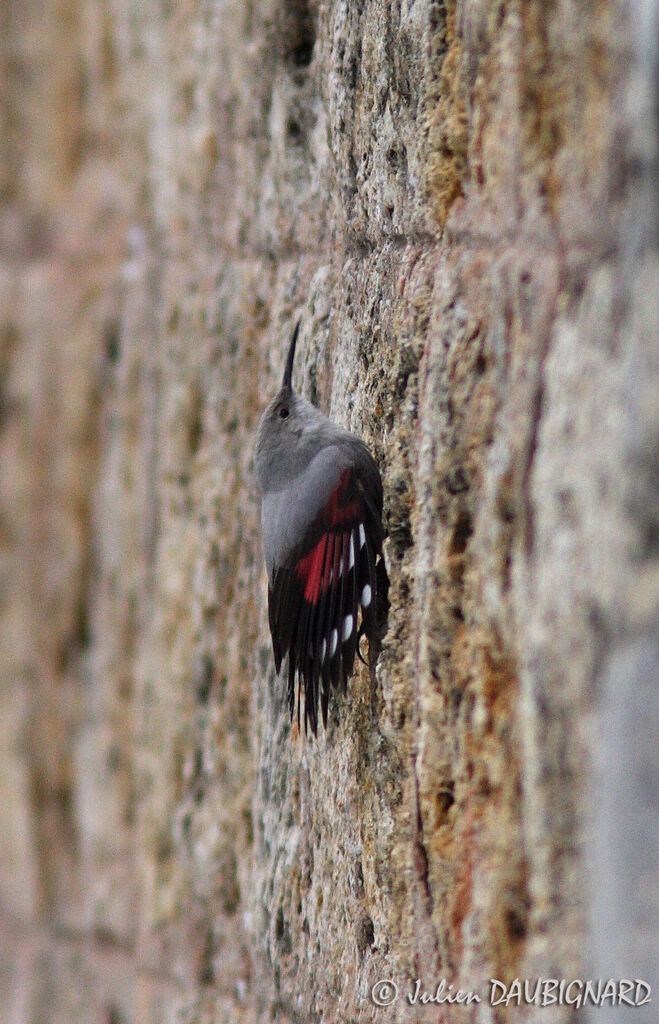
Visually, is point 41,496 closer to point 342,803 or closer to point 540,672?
point 342,803

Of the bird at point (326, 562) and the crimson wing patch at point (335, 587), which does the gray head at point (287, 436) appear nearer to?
the bird at point (326, 562)

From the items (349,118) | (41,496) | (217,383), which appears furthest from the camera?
(41,496)

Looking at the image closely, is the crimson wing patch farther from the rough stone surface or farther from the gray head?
the gray head

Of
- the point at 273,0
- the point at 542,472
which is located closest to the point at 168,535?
the point at 273,0

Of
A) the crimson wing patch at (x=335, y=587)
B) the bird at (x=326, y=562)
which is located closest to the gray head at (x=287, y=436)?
the bird at (x=326, y=562)

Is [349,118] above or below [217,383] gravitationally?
above

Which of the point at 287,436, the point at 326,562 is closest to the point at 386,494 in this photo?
the point at 326,562

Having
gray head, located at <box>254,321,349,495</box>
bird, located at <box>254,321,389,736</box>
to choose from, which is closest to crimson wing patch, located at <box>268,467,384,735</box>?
bird, located at <box>254,321,389,736</box>
